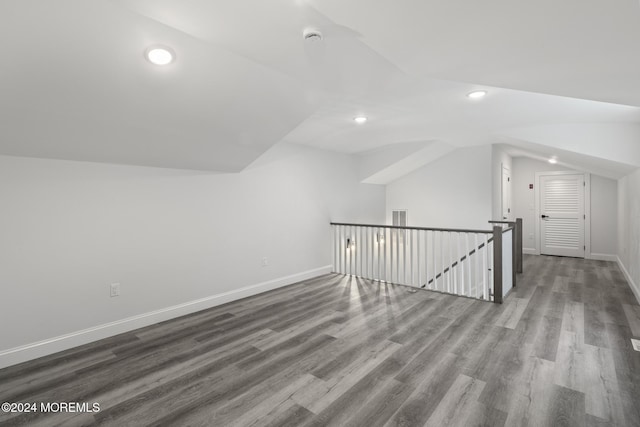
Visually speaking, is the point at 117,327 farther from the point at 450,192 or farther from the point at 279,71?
the point at 450,192

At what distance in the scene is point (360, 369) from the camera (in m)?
2.35

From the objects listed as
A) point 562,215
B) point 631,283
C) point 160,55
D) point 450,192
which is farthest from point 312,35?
point 562,215

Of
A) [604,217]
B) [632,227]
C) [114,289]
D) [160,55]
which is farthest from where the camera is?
[604,217]

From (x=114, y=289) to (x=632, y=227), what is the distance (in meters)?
6.53

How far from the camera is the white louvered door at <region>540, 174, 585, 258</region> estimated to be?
6719 millimetres

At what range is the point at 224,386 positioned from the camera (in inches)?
85.4

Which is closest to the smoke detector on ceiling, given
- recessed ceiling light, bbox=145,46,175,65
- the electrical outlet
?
recessed ceiling light, bbox=145,46,175,65

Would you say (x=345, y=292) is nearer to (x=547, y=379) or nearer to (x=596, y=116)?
(x=547, y=379)

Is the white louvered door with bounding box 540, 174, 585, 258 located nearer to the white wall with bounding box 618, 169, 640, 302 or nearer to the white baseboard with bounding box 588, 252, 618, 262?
the white baseboard with bounding box 588, 252, 618, 262

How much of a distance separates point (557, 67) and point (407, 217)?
17.4 feet

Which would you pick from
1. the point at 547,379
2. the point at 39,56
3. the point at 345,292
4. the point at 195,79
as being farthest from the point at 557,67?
the point at 345,292

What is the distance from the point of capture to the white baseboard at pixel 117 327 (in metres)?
2.56

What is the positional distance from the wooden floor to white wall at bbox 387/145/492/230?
2.44m

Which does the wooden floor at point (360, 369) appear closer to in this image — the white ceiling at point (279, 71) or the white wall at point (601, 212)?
the white ceiling at point (279, 71)
